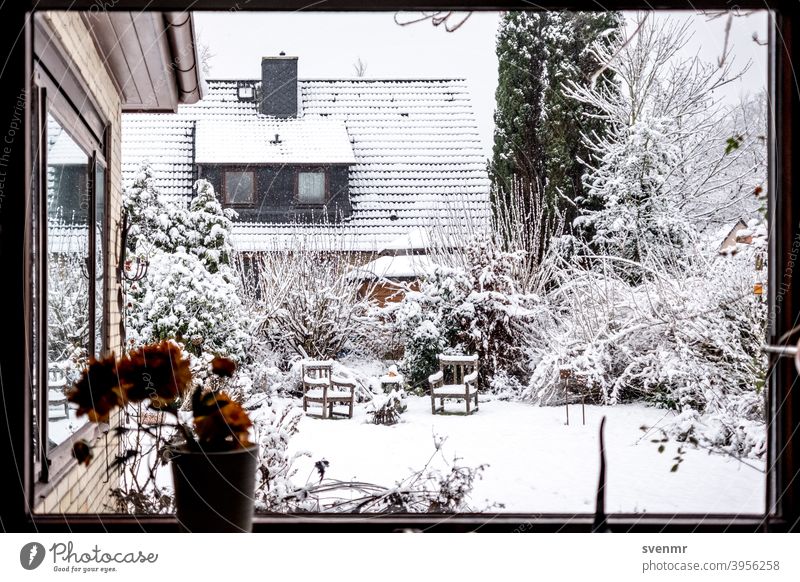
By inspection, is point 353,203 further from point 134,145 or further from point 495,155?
point 134,145

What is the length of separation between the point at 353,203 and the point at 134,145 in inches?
88.1

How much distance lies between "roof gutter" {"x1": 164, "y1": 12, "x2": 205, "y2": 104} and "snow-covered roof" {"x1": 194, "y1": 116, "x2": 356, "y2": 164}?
3.73 meters

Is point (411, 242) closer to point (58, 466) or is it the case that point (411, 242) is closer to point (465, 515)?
point (465, 515)

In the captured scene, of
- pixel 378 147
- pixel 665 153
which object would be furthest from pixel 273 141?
pixel 665 153

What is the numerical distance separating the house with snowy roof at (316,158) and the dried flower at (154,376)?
4.85 m

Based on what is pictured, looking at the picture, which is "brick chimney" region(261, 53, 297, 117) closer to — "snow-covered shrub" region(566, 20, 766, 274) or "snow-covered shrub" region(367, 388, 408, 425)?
"snow-covered shrub" region(566, 20, 766, 274)

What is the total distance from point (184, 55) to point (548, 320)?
4.25 m

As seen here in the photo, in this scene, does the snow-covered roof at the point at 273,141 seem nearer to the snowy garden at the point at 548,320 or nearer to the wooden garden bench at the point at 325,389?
the snowy garden at the point at 548,320

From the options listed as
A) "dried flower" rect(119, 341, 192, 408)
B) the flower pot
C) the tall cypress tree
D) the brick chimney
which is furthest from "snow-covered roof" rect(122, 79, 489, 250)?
→ the flower pot

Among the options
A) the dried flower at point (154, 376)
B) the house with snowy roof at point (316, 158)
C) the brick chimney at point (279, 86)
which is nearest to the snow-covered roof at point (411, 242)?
the house with snowy roof at point (316, 158)

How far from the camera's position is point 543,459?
4523 mm

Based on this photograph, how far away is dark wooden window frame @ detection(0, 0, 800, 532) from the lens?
67.6 inches

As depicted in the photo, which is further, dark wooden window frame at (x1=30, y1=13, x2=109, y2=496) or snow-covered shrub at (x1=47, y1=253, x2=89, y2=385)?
snow-covered shrub at (x1=47, y1=253, x2=89, y2=385)
